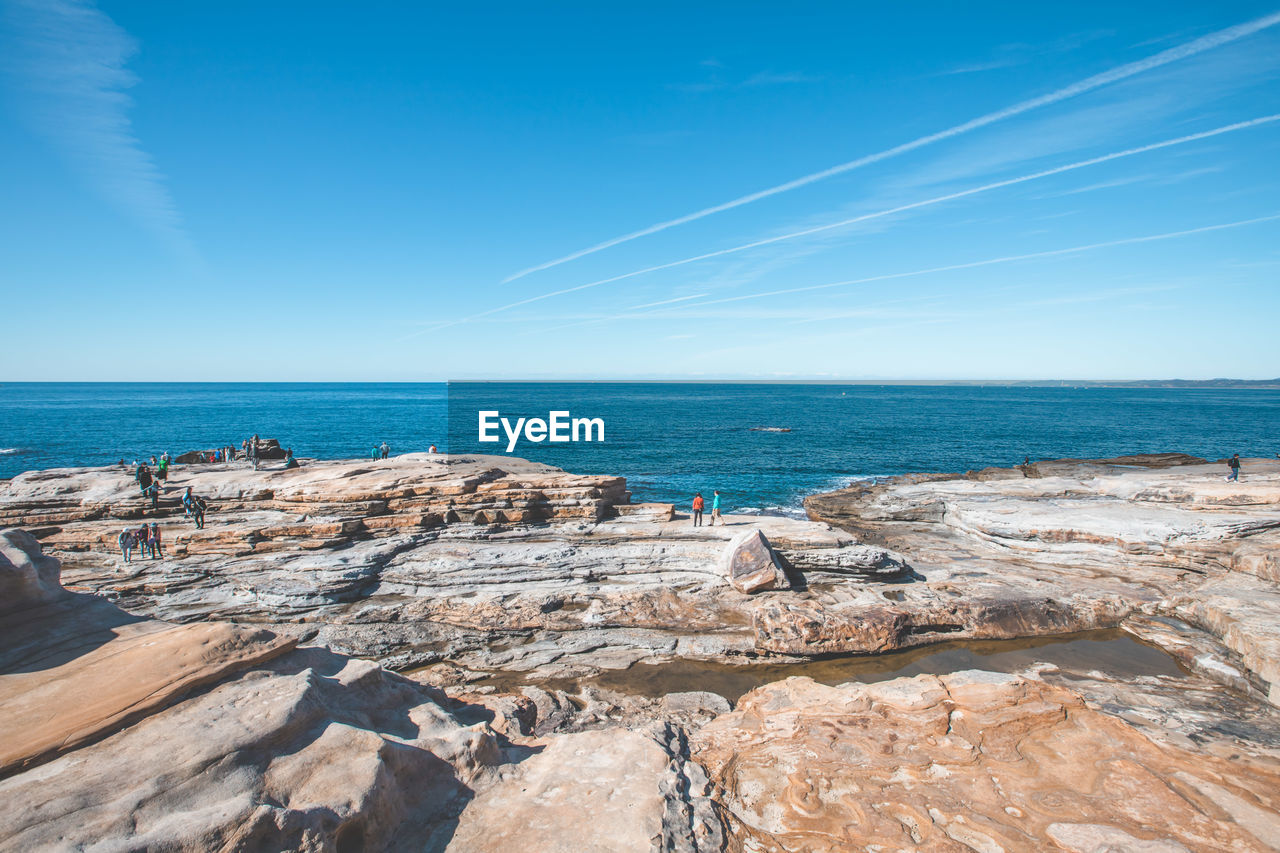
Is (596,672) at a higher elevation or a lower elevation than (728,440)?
lower

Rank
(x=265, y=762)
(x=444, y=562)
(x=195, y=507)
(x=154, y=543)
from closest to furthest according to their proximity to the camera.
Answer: (x=265, y=762) < (x=444, y=562) < (x=154, y=543) < (x=195, y=507)

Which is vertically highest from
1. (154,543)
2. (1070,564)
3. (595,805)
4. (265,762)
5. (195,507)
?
(195,507)

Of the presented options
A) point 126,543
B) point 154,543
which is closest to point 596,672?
point 154,543

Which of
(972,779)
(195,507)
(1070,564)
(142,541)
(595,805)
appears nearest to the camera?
(595,805)

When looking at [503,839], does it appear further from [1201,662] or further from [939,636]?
[1201,662]

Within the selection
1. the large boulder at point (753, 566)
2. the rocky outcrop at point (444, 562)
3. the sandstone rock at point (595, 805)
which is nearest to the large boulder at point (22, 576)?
the rocky outcrop at point (444, 562)

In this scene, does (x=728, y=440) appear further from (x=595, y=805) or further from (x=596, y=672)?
(x=595, y=805)

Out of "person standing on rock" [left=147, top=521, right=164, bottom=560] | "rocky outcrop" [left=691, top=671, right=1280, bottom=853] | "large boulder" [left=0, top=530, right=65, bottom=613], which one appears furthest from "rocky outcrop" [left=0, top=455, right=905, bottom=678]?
"large boulder" [left=0, top=530, right=65, bottom=613]

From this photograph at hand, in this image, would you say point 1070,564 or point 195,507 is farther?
point 195,507
